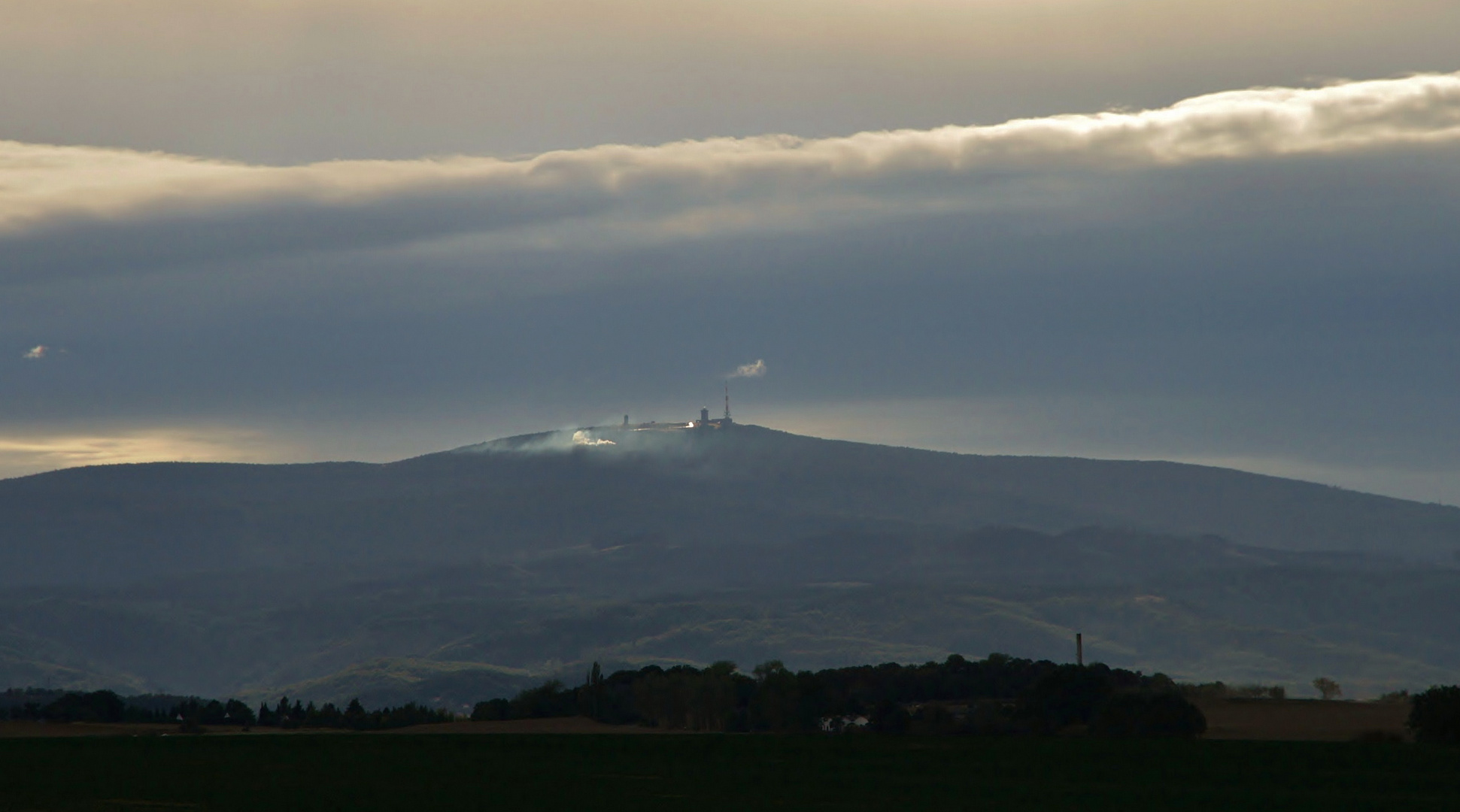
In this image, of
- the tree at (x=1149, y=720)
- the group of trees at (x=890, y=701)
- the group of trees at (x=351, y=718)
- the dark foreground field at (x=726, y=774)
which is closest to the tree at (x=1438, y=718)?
the dark foreground field at (x=726, y=774)

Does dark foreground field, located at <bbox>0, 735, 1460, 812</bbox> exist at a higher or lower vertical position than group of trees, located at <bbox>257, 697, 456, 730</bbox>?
lower

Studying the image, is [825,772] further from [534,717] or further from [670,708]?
[534,717]

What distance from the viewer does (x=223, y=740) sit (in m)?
87.2

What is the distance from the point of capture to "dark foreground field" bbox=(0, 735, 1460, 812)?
56.4 metres

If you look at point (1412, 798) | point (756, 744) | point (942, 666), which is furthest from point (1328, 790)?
point (942, 666)

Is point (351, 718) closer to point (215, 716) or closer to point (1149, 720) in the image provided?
point (215, 716)

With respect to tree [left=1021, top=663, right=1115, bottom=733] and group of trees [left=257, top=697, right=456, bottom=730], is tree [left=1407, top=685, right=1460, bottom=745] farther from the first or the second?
group of trees [left=257, top=697, right=456, bottom=730]

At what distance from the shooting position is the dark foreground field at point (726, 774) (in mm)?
56406

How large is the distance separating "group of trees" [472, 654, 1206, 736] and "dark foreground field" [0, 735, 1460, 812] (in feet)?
29.5

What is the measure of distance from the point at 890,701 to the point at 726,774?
109 feet

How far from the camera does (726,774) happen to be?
66.1 meters

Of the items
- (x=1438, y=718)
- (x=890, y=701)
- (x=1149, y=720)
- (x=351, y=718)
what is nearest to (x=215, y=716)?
(x=351, y=718)

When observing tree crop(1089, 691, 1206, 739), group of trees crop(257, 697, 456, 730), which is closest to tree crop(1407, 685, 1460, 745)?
tree crop(1089, 691, 1206, 739)

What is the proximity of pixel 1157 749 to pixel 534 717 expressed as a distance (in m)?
50.0
